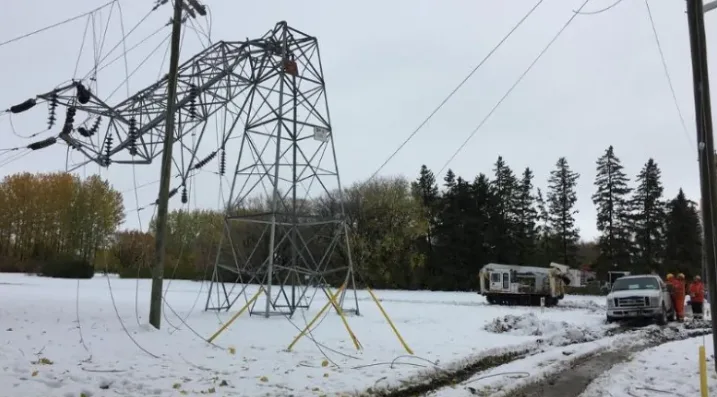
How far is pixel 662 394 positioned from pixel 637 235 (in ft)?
209

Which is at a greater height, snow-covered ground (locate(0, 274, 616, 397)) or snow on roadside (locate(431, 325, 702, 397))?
snow-covered ground (locate(0, 274, 616, 397))

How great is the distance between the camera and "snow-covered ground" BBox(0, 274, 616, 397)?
8445 millimetres

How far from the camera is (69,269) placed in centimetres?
4628

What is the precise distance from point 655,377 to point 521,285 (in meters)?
27.0

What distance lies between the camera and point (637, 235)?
66.4m

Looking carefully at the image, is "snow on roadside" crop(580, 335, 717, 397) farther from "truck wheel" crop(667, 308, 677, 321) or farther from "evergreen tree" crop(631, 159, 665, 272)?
"evergreen tree" crop(631, 159, 665, 272)

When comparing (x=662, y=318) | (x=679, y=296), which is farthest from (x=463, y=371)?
(x=679, y=296)

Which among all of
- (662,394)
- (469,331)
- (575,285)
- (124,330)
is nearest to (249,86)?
(124,330)

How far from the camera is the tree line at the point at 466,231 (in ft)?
195

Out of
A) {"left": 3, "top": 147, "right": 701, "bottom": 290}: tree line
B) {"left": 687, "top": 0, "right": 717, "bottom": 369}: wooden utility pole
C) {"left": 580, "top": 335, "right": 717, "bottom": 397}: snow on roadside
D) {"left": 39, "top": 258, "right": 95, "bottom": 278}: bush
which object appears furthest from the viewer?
{"left": 3, "top": 147, "right": 701, "bottom": 290}: tree line

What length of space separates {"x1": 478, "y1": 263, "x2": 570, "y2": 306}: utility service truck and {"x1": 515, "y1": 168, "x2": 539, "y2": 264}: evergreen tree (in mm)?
28337

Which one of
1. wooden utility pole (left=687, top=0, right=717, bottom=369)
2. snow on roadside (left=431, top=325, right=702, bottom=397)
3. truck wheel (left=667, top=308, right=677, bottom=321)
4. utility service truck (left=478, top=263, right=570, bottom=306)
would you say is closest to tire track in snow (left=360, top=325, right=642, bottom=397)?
snow on roadside (left=431, top=325, right=702, bottom=397)

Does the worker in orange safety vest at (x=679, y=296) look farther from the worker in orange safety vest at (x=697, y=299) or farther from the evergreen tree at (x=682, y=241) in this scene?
the evergreen tree at (x=682, y=241)

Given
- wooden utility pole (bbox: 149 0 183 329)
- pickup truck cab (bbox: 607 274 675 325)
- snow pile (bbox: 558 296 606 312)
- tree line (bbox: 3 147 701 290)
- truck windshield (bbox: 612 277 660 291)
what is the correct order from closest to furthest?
wooden utility pole (bbox: 149 0 183 329) < pickup truck cab (bbox: 607 274 675 325) < truck windshield (bbox: 612 277 660 291) < snow pile (bbox: 558 296 606 312) < tree line (bbox: 3 147 701 290)
